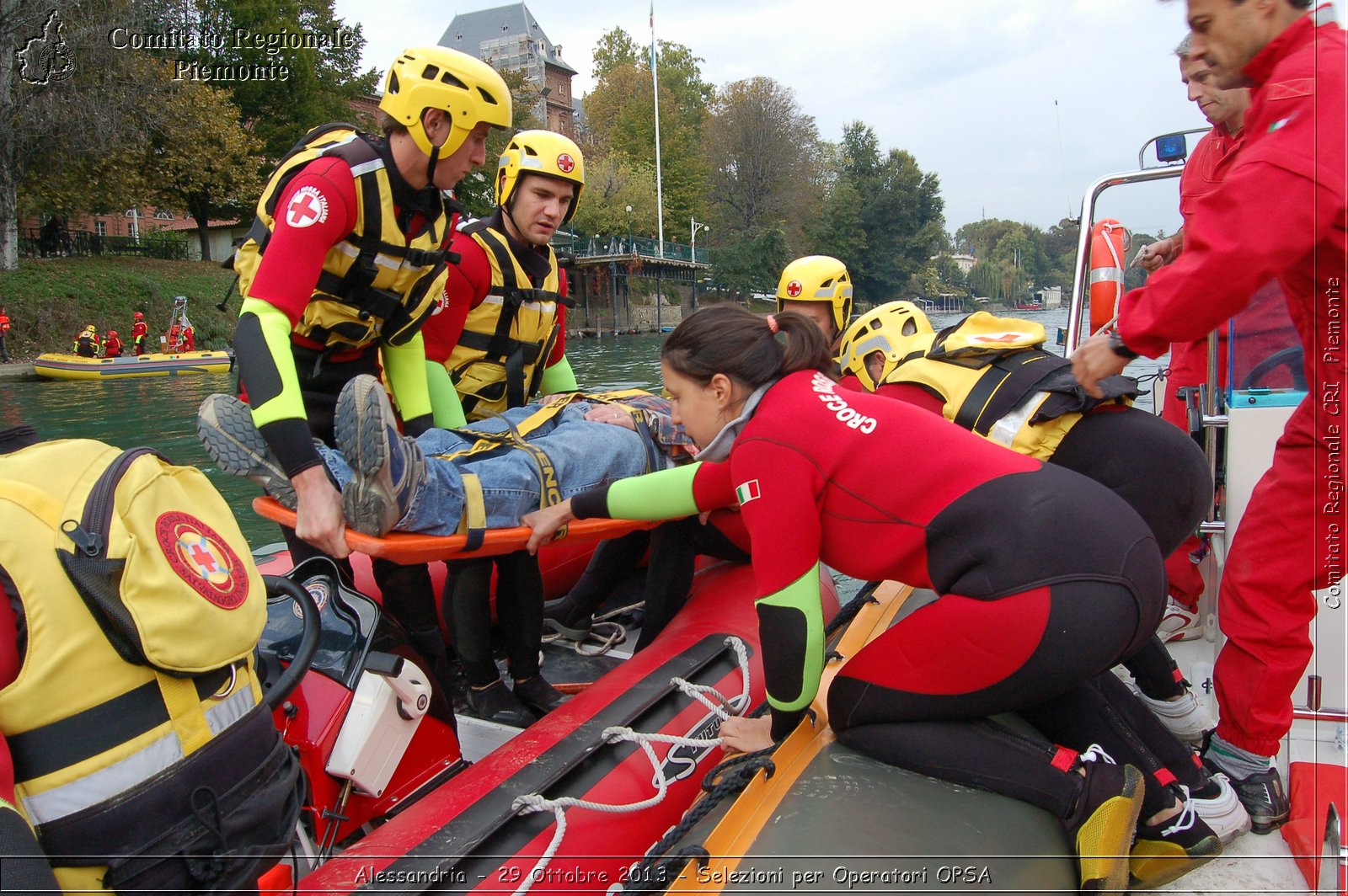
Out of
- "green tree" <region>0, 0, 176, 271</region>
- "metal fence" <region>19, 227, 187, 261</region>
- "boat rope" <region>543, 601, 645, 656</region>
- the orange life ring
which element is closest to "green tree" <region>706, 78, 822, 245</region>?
"metal fence" <region>19, 227, 187, 261</region>

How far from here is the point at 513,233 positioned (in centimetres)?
360

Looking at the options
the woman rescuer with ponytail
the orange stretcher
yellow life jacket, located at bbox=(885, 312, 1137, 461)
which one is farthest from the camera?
yellow life jacket, located at bbox=(885, 312, 1137, 461)

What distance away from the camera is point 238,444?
2.37 metres

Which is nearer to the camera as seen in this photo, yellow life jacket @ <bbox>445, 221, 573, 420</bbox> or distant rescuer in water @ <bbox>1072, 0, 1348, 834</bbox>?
distant rescuer in water @ <bbox>1072, 0, 1348, 834</bbox>

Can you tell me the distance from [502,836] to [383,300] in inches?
68.5

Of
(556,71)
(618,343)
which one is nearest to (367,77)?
(618,343)

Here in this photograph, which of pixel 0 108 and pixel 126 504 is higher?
pixel 0 108

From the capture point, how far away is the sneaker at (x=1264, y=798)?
2.06 meters

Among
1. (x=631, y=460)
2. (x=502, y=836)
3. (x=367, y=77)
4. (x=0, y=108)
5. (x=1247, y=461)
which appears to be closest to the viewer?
(x=502, y=836)

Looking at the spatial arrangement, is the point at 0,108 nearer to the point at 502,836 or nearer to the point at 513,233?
the point at 513,233

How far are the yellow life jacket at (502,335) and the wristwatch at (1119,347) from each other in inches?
88.8

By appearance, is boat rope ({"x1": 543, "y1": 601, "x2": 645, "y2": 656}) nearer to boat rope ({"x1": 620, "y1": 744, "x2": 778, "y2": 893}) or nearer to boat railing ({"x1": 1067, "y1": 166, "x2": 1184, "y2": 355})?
boat rope ({"x1": 620, "y1": 744, "x2": 778, "y2": 893})

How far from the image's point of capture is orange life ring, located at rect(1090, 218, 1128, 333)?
4488 millimetres

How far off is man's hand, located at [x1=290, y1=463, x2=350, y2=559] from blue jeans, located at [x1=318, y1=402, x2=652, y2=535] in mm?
86
